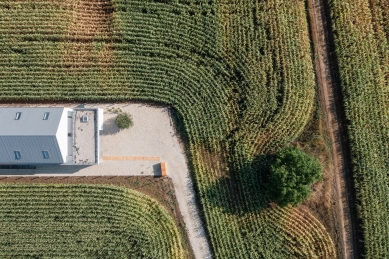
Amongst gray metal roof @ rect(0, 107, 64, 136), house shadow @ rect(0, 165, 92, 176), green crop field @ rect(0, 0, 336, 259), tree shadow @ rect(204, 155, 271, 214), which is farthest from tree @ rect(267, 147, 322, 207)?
gray metal roof @ rect(0, 107, 64, 136)

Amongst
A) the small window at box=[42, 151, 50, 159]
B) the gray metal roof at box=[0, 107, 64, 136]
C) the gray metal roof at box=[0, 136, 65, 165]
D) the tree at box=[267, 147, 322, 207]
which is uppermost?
the gray metal roof at box=[0, 107, 64, 136]

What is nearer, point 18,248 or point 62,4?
point 18,248

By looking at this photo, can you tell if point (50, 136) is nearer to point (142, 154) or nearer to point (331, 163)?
point (142, 154)

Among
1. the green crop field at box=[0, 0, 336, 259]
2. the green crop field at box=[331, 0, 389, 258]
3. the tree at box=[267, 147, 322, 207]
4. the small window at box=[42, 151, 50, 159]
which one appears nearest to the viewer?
the tree at box=[267, 147, 322, 207]

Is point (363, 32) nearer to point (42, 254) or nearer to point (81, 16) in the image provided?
point (81, 16)

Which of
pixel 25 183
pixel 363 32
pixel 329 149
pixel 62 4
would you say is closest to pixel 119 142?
pixel 25 183

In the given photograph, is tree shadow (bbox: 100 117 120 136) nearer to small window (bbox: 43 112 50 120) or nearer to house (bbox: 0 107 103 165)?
house (bbox: 0 107 103 165)

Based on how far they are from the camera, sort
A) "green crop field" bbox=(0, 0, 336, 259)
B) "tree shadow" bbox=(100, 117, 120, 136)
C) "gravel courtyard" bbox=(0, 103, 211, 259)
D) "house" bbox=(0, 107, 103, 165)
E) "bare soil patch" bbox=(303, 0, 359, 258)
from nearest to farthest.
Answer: "house" bbox=(0, 107, 103, 165) < "green crop field" bbox=(0, 0, 336, 259) < "bare soil patch" bbox=(303, 0, 359, 258) < "gravel courtyard" bbox=(0, 103, 211, 259) < "tree shadow" bbox=(100, 117, 120, 136)

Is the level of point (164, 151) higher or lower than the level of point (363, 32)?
lower

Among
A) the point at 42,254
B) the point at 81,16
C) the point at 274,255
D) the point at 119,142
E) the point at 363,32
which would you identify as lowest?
the point at 274,255
